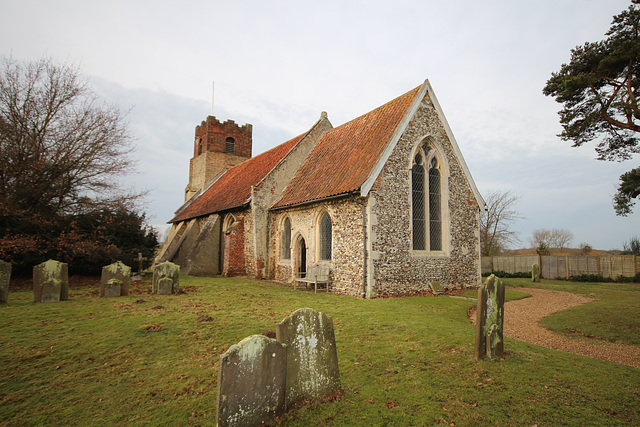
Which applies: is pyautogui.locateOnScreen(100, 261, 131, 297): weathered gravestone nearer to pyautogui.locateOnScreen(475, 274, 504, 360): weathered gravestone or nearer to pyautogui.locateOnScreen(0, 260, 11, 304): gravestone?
pyautogui.locateOnScreen(0, 260, 11, 304): gravestone

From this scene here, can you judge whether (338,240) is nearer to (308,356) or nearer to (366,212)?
(366,212)

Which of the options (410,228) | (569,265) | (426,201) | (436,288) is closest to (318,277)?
(410,228)

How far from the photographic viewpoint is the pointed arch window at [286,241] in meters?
17.8

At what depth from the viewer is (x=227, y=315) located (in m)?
8.73

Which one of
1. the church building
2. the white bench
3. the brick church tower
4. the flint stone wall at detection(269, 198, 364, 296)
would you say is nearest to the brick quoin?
the church building

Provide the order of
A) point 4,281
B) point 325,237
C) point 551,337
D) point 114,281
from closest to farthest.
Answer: point 551,337 < point 4,281 < point 114,281 < point 325,237

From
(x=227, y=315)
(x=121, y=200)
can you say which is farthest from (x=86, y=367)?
(x=121, y=200)

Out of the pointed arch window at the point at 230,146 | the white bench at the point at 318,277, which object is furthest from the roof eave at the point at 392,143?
the pointed arch window at the point at 230,146

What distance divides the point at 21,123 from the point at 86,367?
13914 millimetres

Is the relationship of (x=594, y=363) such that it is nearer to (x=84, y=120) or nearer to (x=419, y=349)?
(x=419, y=349)

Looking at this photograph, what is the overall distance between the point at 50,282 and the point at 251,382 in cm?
987

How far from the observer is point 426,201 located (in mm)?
14594

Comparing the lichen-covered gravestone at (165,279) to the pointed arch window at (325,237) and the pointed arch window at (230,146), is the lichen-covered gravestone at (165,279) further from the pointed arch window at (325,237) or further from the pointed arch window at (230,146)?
the pointed arch window at (230,146)

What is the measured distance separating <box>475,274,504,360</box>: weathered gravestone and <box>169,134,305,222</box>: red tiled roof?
47.5 feet
